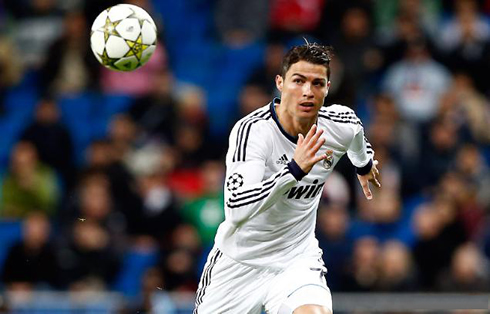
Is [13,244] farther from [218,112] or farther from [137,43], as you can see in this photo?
[137,43]

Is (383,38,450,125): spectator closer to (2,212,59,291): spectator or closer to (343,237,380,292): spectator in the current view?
(343,237,380,292): spectator

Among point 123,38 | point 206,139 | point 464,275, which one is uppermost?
point 123,38

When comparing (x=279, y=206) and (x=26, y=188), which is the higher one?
(x=279, y=206)

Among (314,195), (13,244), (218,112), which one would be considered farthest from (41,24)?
(314,195)

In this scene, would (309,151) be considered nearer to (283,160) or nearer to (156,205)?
(283,160)

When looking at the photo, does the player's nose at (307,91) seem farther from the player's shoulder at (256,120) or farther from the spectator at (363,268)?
the spectator at (363,268)

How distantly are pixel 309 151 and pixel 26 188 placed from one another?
6501 mm

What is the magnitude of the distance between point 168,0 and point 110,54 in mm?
7321

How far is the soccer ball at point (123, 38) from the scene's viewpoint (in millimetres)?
8016

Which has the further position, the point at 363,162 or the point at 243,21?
the point at 243,21

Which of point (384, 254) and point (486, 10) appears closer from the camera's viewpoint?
point (384, 254)

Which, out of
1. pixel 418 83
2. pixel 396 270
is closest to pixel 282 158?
pixel 396 270

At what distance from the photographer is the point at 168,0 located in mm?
15203

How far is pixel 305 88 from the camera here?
22.3 feet
